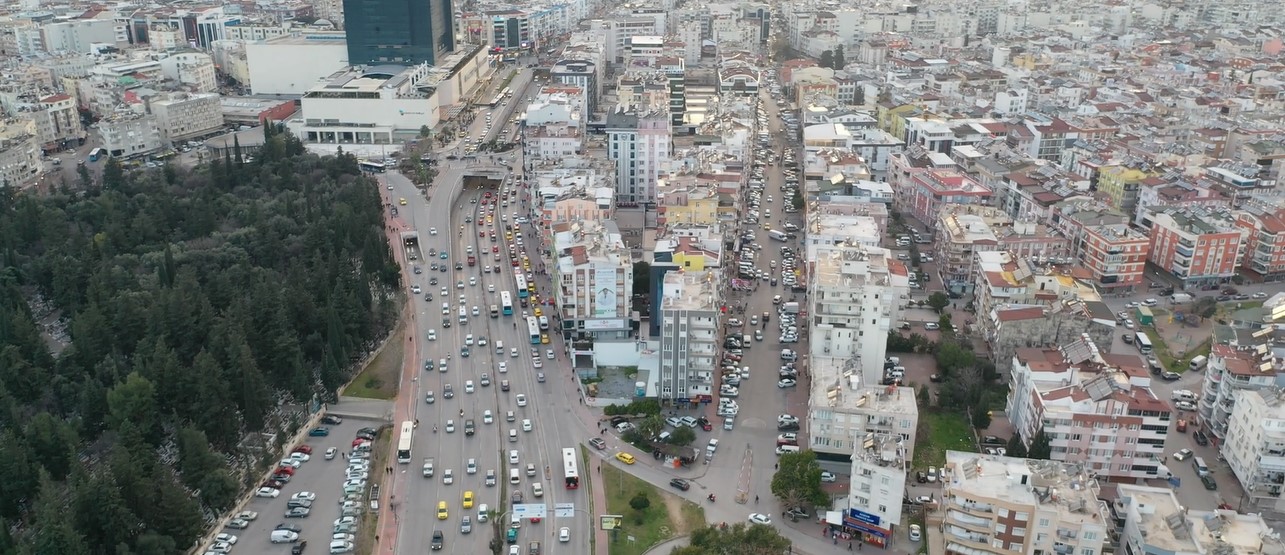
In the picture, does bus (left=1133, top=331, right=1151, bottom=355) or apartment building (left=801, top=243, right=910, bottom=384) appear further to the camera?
bus (left=1133, top=331, right=1151, bottom=355)

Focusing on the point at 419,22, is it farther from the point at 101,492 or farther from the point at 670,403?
the point at 101,492

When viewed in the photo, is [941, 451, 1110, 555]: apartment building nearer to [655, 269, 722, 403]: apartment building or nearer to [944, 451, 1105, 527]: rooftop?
[944, 451, 1105, 527]: rooftop

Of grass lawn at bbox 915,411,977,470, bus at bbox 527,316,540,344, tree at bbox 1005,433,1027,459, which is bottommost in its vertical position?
grass lawn at bbox 915,411,977,470

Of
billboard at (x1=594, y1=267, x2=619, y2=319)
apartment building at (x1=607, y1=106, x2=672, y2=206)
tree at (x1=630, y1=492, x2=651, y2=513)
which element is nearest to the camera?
Answer: tree at (x1=630, y1=492, x2=651, y2=513)

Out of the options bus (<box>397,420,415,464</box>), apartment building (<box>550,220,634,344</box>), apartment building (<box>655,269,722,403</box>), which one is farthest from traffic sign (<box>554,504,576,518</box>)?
apartment building (<box>550,220,634,344</box>)

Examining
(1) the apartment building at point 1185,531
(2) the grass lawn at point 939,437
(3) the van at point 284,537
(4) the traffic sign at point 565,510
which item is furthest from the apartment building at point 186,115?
(1) the apartment building at point 1185,531

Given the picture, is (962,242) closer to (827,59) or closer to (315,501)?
(315,501)
